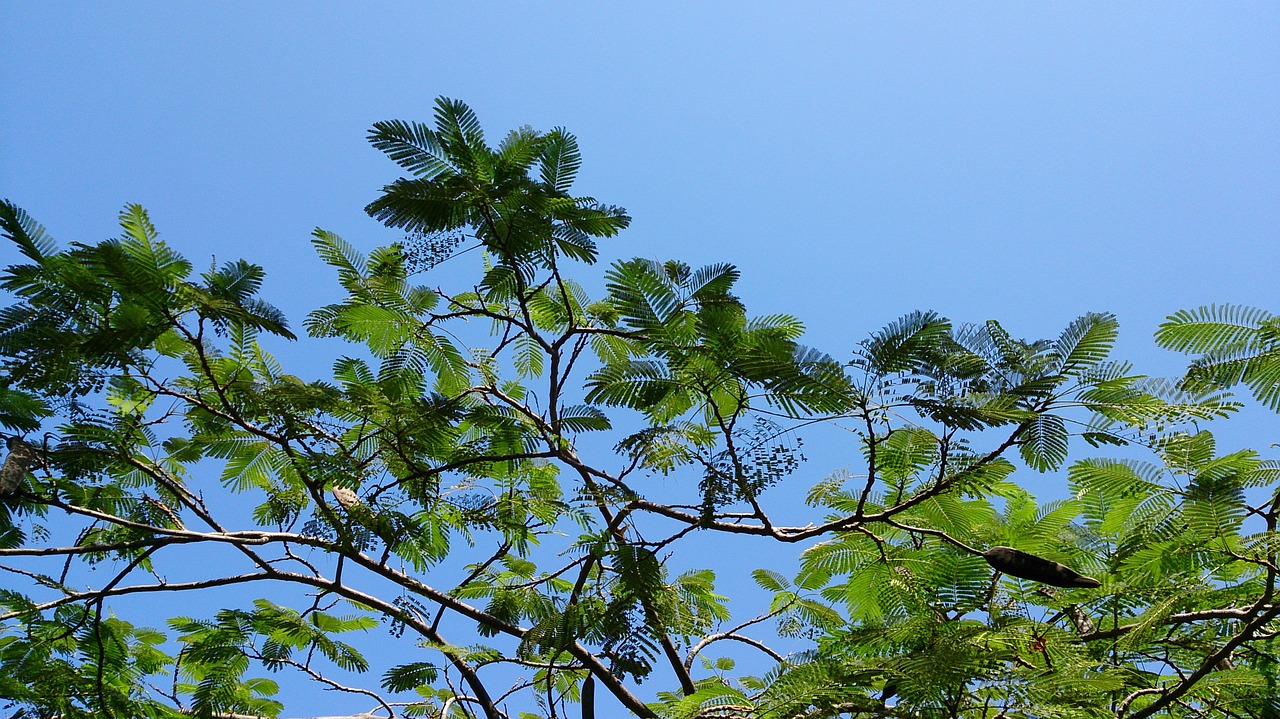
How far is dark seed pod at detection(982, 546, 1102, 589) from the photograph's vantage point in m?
3.13

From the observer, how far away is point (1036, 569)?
10.5 ft

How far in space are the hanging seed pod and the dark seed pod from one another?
14.3 ft

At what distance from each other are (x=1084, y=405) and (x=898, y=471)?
38.5 inches

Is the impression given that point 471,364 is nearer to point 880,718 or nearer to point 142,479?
point 142,479

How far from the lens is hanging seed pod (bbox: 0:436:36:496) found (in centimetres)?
396

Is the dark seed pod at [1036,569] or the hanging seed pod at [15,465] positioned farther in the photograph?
the hanging seed pod at [15,465]

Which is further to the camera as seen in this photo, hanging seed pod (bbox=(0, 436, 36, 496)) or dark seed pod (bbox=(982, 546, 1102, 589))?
hanging seed pod (bbox=(0, 436, 36, 496))

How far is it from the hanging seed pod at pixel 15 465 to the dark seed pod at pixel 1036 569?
4.36 meters

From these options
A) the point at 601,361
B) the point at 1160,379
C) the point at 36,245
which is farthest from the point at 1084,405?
the point at 36,245

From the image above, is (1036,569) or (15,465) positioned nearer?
(1036,569)

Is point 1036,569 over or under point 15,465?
under

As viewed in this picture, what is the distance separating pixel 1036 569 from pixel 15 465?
457 centimetres

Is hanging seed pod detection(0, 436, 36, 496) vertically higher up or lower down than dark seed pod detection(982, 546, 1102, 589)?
higher up

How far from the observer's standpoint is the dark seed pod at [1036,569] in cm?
313
